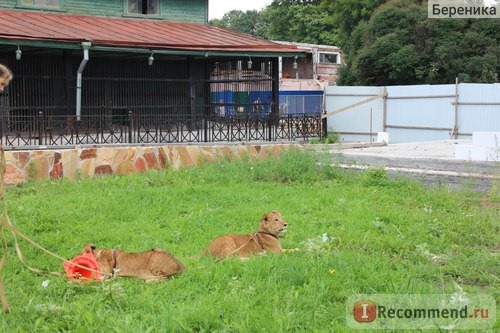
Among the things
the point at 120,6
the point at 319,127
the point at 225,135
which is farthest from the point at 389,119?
the point at 120,6

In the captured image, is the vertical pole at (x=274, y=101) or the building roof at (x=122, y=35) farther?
the vertical pole at (x=274, y=101)

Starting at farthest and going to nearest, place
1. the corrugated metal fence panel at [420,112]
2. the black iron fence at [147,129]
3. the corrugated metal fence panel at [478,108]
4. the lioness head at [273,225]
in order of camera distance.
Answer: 1. the corrugated metal fence panel at [420,112]
2. the corrugated metal fence panel at [478,108]
3. the black iron fence at [147,129]
4. the lioness head at [273,225]

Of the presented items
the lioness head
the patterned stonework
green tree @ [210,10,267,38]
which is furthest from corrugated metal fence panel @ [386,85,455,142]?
green tree @ [210,10,267,38]

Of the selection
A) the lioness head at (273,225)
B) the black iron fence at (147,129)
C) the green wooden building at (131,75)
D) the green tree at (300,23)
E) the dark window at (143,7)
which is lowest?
the lioness head at (273,225)

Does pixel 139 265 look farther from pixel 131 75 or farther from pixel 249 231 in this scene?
pixel 131 75

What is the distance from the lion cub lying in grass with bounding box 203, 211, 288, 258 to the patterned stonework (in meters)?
7.99

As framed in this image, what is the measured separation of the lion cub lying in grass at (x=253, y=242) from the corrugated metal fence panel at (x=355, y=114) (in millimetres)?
18451

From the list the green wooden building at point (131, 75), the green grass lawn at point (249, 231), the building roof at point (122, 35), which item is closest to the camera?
the green grass lawn at point (249, 231)

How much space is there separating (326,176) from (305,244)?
6.61 meters

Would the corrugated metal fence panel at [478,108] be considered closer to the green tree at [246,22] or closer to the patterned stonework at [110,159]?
the patterned stonework at [110,159]

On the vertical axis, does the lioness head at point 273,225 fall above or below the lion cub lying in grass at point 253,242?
above

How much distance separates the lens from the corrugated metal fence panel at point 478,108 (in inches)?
847

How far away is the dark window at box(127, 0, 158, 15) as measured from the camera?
21.5 m

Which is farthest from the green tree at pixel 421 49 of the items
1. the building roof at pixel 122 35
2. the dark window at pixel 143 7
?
the dark window at pixel 143 7
